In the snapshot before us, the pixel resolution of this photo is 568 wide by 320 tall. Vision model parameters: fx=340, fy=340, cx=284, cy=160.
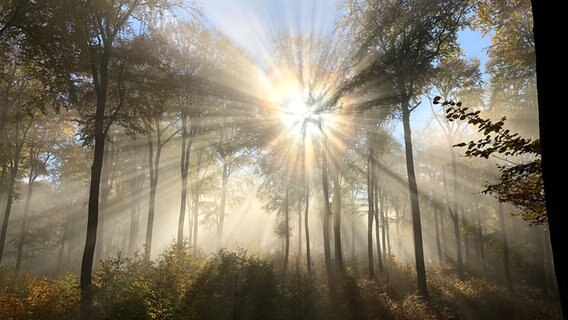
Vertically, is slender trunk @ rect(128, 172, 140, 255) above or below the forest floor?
above

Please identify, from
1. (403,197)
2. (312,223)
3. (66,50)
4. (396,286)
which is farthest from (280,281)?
(312,223)

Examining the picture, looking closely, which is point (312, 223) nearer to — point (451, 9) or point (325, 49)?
point (325, 49)

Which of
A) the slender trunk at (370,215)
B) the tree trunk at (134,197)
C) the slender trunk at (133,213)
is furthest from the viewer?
the tree trunk at (134,197)

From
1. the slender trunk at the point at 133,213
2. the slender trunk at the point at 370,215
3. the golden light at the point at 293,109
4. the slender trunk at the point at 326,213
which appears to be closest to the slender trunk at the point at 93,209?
the slender trunk at the point at 326,213

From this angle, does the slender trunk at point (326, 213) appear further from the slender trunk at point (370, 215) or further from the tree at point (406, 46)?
the tree at point (406, 46)

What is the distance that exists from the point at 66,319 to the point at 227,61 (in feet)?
51.6

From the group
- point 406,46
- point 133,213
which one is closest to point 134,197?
point 133,213

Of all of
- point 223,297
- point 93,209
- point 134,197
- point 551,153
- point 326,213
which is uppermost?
point 134,197

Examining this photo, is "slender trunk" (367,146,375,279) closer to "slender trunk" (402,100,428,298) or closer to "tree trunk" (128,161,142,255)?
"slender trunk" (402,100,428,298)

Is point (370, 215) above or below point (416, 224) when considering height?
above

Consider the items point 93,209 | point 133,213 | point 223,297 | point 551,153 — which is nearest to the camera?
point 551,153

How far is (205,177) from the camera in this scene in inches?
1103

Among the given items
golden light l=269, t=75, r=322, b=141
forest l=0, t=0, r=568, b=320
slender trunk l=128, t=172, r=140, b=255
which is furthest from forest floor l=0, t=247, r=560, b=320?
slender trunk l=128, t=172, r=140, b=255

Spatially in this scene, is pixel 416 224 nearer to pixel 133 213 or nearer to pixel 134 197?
pixel 133 213
